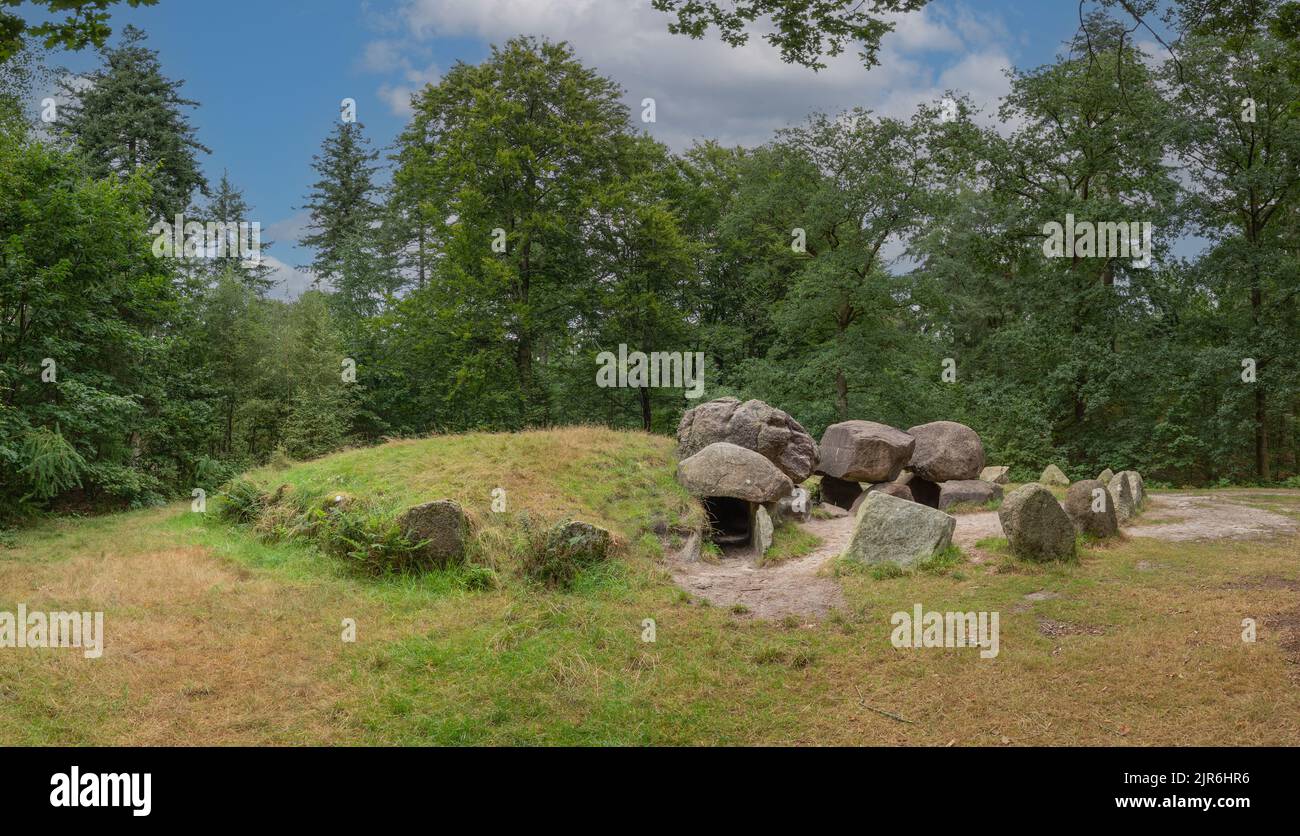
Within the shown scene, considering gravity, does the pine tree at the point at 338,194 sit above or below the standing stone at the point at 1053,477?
above

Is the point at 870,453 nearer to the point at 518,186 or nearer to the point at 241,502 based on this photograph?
the point at 241,502

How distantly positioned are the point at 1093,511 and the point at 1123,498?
2.49 metres

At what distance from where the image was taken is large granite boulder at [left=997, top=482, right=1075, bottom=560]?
1055 centimetres

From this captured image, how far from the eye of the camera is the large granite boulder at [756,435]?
16312mm

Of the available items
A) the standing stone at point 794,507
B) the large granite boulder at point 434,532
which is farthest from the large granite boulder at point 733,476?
the large granite boulder at point 434,532

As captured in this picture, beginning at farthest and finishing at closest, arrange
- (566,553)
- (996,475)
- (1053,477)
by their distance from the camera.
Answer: (996,475)
(1053,477)
(566,553)

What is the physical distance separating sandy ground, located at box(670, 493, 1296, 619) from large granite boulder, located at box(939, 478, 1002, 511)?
647 millimetres

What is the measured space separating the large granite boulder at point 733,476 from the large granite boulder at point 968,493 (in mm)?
4060

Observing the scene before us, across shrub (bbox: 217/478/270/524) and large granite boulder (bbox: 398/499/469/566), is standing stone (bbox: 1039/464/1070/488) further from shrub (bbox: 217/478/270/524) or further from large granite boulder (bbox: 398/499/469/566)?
shrub (bbox: 217/478/270/524)

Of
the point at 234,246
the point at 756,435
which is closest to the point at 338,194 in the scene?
the point at 234,246

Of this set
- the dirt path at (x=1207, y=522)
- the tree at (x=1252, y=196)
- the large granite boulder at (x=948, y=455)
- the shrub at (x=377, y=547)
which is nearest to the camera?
the shrub at (x=377, y=547)

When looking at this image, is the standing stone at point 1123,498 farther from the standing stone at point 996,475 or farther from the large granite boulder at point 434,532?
the large granite boulder at point 434,532

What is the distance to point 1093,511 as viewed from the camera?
1177 cm

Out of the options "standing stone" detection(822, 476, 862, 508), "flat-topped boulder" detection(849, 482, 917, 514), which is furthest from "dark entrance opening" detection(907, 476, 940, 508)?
"standing stone" detection(822, 476, 862, 508)
